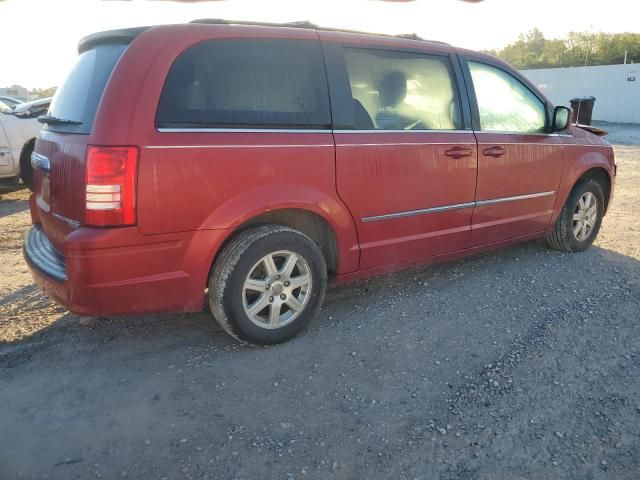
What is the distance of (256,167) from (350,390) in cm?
134

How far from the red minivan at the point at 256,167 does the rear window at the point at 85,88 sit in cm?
1

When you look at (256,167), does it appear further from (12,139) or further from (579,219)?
(12,139)

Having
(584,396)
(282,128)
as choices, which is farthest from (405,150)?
(584,396)

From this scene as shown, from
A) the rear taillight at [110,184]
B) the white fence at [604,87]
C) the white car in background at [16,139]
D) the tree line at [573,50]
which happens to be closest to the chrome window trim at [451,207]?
the rear taillight at [110,184]

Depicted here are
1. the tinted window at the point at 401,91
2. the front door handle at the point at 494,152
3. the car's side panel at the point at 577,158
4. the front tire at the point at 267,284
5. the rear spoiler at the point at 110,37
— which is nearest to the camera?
the rear spoiler at the point at 110,37

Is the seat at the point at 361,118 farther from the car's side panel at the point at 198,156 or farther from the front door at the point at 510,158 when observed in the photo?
the front door at the point at 510,158

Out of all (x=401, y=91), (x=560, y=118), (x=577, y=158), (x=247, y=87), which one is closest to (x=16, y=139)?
(x=247, y=87)

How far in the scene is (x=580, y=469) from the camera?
7.28ft

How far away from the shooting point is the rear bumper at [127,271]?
2605 millimetres

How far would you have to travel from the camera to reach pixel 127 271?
2686 millimetres

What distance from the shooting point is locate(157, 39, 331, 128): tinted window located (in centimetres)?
276

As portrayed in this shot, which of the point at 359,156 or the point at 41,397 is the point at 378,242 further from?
the point at 41,397

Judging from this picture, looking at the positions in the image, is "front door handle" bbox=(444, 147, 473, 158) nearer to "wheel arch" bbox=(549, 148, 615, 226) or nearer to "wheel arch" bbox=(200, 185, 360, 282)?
"wheel arch" bbox=(200, 185, 360, 282)

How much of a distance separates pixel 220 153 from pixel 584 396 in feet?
7.64
